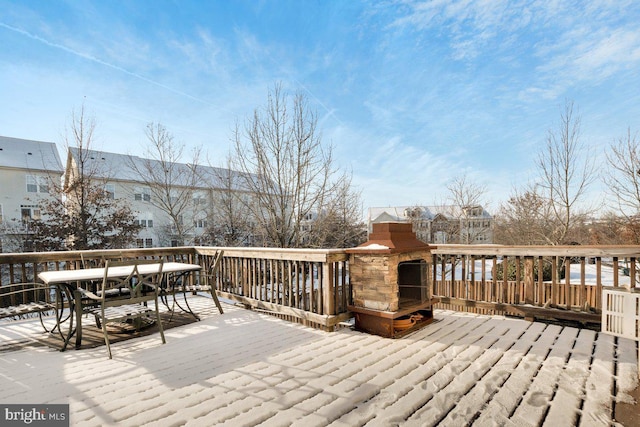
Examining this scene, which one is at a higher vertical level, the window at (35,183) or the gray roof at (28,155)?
the gray roof at (28,155)

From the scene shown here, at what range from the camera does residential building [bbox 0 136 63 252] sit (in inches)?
566

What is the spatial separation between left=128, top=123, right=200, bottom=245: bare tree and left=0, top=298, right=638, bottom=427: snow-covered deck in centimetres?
1444

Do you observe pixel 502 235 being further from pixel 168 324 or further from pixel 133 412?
pixel 133 412

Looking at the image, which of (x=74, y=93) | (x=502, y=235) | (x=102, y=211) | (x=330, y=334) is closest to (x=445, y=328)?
(x=330, y=334)

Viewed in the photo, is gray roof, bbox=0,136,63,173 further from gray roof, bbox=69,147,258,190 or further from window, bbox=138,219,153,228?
window, bbox=138,219,153,228

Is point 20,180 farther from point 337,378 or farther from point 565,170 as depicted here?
point 565,170

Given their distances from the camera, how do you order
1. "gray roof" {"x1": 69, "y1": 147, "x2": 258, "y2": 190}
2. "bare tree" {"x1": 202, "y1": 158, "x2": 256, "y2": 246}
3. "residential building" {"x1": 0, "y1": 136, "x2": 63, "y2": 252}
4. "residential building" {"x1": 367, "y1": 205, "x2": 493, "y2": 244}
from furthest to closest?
1. "gray roof" {"x1": 69, "y1": 147, "x2": 258, "y2": 190}
2. "bare tree" {"x1": 202, "y1": 158, "x2": 256, "y2": 246}
3. "residential building" {"x1": 0, "y1": 136, "x2": 63, "y2": 252}
4. "residential building" {"x1": 367, "y1": 205, "x2": 493, "y2": 244}

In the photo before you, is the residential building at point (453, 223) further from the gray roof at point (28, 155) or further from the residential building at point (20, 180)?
the gray roof at point (28, 155)

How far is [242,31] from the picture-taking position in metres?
8.07

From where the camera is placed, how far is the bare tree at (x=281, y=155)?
8.49 metres

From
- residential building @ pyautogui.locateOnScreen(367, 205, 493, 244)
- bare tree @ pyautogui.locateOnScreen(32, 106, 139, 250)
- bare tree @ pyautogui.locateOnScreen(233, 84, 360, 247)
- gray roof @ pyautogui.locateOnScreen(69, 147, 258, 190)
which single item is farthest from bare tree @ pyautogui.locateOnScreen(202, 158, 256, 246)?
residential building @ pyautogui.locateOnScreen(367, 205, 493, 244)

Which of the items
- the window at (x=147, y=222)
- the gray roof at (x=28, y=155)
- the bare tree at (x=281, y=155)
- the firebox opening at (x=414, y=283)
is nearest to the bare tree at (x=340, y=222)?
the bare tree at (x=281, y=155)

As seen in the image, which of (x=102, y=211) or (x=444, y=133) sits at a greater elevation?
(x=444, y=133)

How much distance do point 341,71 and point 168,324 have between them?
8.80 metres
